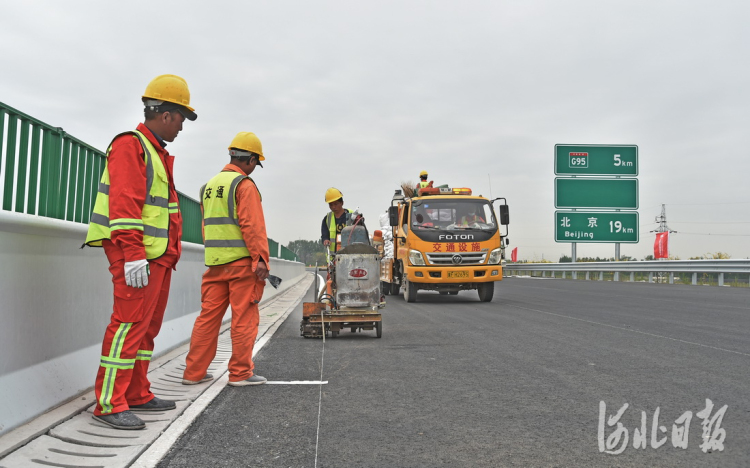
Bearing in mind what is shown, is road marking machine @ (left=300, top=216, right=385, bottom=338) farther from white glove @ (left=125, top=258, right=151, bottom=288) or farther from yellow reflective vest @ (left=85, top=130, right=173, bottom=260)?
white glove @ (left=125, top=258, right=151, bottom=288)

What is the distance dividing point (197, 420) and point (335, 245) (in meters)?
6.53

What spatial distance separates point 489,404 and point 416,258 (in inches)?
443

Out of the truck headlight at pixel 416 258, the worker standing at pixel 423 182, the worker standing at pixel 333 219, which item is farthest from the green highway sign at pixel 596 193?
the worker standing at pixel 333 219

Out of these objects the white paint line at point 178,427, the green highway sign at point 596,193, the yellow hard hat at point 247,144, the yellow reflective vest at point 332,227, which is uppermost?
the green highway sign at point 596,193

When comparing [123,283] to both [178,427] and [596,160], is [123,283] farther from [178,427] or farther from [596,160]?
[596,160]

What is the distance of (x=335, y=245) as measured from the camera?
35.0 ft

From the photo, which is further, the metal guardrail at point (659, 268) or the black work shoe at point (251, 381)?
the metal guardrail at point (659, 268)

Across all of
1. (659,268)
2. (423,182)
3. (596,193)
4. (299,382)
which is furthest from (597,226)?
(299,382)

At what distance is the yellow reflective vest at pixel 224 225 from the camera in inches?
221

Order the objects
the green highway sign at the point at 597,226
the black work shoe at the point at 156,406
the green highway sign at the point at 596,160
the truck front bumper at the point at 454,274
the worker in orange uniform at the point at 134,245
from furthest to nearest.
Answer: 1. the green highway sign at the point at 597,226
2. the green highway sign at the point at 596,160
3. the truck front bumper at the point at 454,274
4. the black work shoe at the point at 156,406
5. the worker in orange uniform at the point at 134,245

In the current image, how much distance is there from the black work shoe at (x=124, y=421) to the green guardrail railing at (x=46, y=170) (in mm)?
1378

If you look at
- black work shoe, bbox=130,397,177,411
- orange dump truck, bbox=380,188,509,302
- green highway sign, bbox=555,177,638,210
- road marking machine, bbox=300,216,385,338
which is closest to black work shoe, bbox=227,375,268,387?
black work shoe, bbox=130,397,177,411

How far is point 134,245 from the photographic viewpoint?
400 cm

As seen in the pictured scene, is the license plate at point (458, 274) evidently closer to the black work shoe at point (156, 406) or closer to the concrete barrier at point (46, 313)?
the concrete barrier at point (46, 313)
